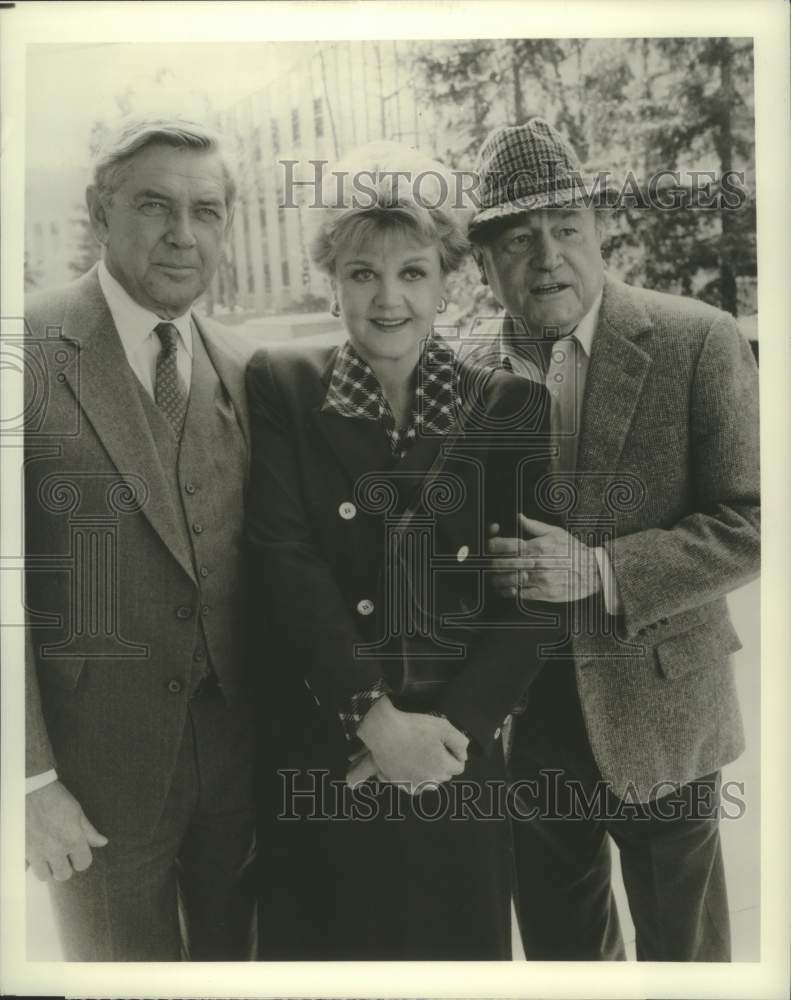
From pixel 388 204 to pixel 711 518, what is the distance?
0.91 metres

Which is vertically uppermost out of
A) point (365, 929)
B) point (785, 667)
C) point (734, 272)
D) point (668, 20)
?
point (668, 20)

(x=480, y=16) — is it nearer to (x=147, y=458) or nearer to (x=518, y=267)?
(x=518, y=267)

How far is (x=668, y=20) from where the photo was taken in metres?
2.19

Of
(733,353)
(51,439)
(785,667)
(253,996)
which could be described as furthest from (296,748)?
(733,353)

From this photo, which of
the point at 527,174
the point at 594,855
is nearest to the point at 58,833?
the point at 594,855

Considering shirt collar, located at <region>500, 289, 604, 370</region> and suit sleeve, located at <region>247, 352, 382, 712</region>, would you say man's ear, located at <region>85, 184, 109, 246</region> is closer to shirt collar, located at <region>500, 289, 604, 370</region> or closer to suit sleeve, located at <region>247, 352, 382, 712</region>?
suit sleeve, located at <region>247, 352, 382, 712</region>

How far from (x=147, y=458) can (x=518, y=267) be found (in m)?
0.83

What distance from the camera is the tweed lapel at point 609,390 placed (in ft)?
7.01

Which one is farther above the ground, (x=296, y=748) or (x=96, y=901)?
(x=296, y=748)

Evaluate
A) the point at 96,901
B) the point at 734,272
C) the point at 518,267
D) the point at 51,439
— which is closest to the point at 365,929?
the point at 96,901

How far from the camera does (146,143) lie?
2.13 metres

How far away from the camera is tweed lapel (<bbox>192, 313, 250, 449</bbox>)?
2.14 meters

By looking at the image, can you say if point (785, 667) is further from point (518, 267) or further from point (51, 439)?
point (51, 439)

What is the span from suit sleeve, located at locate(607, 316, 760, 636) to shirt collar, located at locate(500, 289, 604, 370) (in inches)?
8.7
